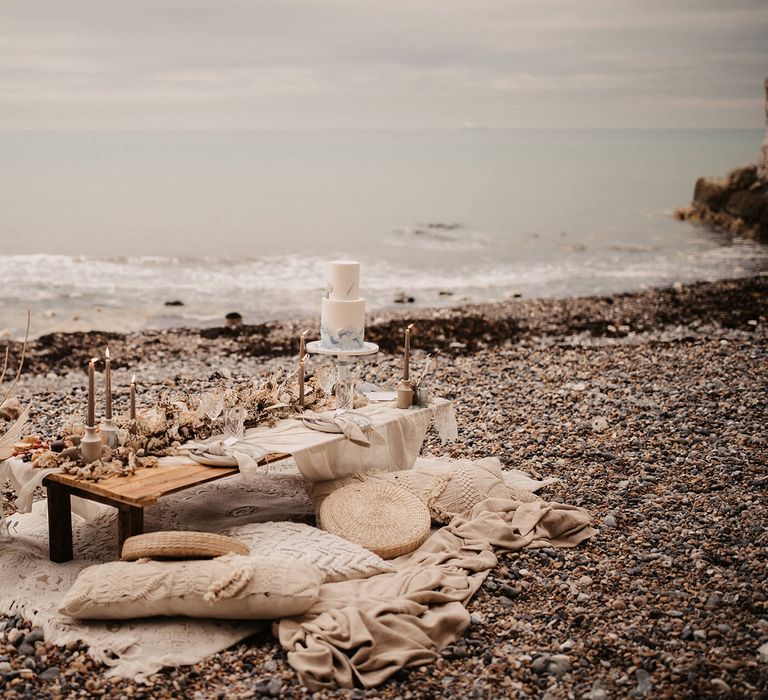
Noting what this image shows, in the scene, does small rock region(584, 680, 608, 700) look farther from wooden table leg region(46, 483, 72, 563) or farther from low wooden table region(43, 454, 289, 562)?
wooden table leg region(46, 483, 72, 563)

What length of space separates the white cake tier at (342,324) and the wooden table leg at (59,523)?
1.78 m

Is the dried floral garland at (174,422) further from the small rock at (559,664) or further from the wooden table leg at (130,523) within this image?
the small rock at (559,664)

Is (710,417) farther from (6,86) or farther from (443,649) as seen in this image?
(6,86)

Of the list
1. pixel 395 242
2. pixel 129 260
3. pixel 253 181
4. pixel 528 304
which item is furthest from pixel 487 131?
pixel 528 304

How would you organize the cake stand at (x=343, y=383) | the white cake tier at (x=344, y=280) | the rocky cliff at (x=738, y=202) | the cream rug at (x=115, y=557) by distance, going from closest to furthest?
the cream rug at (x=115, y=557)
the white cake tier at (x=344, y=280)
the cake stand at (x=343, y=383)
the rocky cliff at (x=738, y=202)

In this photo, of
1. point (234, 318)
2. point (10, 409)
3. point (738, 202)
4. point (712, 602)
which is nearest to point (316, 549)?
point (712, 602)

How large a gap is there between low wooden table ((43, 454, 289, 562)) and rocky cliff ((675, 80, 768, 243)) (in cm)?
2897

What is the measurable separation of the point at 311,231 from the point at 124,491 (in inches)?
1124

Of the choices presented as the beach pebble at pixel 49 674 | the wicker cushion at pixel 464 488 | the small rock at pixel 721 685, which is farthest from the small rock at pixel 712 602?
the beach pebble at pixel 49 674

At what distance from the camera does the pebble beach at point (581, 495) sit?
3.84m

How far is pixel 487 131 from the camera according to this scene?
104625 mm

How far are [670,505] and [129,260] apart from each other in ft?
68.9

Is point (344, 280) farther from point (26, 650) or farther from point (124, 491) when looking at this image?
point (26, 650)

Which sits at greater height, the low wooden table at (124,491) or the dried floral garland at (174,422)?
the dried floral garland at (174,422)
